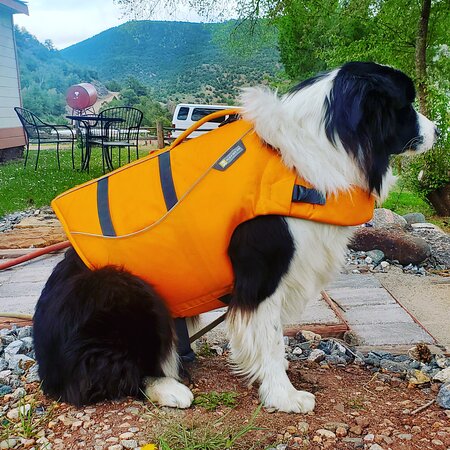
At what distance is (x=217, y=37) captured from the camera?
10047 mm

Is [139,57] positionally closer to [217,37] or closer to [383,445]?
[217,37]

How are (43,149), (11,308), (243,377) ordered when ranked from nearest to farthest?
(243,377) < (11,308) < (43,149)

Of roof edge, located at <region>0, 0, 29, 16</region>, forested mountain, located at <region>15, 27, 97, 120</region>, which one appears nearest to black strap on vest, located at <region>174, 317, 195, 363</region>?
forested mountain, located at <region>15, 27, 97, 120</region>

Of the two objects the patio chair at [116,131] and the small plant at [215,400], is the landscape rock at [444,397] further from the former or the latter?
the patio chair at [116,131]

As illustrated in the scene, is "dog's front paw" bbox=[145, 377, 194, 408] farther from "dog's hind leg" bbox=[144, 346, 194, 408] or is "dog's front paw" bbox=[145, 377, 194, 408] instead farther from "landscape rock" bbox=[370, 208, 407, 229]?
"landscape rock" bbox=[370, 208, 407, 229]

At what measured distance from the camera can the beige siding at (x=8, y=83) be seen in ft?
41.8

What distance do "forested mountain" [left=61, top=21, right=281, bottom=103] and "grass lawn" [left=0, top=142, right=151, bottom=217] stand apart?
1728mm

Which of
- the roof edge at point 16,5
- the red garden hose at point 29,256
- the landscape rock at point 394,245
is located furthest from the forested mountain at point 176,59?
the red garden hose at point 29,256

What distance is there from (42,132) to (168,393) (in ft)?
34.6

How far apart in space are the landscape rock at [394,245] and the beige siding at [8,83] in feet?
33.1

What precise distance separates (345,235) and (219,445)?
2.90 feet

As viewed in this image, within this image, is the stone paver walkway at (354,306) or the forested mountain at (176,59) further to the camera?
the forested mountain at (176,59)

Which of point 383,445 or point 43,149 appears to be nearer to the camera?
point 383,445

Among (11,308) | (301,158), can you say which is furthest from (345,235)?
(11,308)
